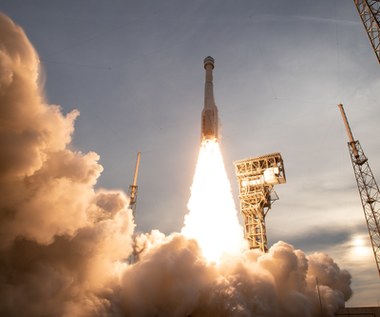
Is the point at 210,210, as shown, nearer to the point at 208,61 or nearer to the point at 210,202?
the point at 210,202

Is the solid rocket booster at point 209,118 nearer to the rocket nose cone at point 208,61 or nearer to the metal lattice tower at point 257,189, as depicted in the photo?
the rocket nose cone at point 208,61

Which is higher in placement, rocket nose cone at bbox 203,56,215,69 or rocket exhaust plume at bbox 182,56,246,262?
rocket nose cone at bbox 203,56,215,69

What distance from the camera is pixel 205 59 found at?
44.0m

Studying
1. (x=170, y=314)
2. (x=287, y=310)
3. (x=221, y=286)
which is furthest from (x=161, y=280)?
(x=287, y=310)

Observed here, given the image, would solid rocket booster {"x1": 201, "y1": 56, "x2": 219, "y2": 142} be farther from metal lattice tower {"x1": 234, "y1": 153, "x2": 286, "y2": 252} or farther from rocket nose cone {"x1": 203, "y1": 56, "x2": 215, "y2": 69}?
metal lattice tower {"x1": 234, "y1": 153, "x2": 286, "y2": 252}

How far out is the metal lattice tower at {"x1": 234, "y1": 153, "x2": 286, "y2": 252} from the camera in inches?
1869

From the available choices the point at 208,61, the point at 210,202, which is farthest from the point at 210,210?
the point at 208,61

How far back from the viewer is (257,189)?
49.5 metres

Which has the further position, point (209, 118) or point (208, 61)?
point (208, 61)

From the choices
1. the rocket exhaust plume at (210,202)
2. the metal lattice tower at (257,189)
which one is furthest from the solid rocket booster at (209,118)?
the metal lattice tower at (257,189)

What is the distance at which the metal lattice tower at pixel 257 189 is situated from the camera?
47.5 metres

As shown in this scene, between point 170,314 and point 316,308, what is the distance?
1762cm

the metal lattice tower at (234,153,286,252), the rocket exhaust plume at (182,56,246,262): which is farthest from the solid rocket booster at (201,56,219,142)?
the metal lattice tower at (234,153,286,252)

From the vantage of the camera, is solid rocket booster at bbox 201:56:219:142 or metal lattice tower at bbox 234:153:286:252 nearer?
solid rocket booster at bbox 201:56:219:142
